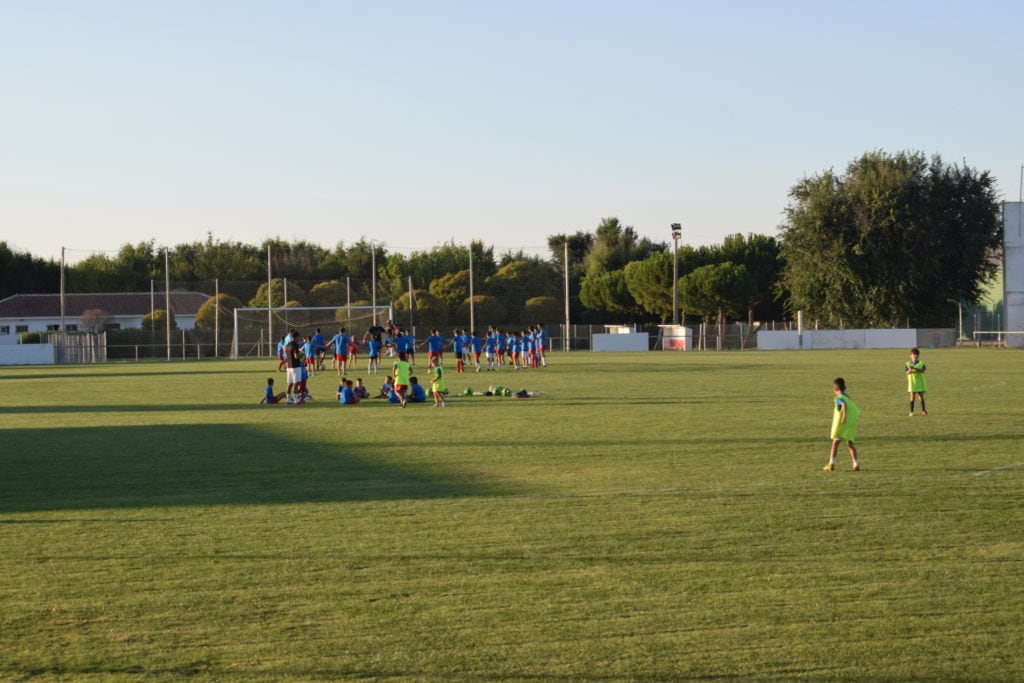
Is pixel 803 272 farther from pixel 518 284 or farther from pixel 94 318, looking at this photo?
pixel 94 318

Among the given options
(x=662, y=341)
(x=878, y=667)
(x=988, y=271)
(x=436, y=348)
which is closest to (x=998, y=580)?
(x=878, y=667)

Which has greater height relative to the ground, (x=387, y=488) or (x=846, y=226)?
(x=846, y=226)

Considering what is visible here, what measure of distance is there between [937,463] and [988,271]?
72836 millimetres

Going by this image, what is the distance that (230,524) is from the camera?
11.1 metres

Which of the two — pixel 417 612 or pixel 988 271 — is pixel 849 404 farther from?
pixel 988 271

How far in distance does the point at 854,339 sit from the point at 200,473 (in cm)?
6528

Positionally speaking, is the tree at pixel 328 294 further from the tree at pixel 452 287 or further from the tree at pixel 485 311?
the tree at pixel 485 311

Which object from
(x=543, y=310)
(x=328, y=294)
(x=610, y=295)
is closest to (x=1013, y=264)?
(x=543, y=310)

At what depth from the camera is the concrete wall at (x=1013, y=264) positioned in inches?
2778

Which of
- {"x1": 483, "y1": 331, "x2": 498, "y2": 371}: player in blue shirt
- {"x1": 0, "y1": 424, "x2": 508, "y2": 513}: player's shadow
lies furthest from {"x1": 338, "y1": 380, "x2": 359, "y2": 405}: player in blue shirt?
{"x1": 483, "y1": 331, "x2": 498, "y2": 371}: player in blue shirt

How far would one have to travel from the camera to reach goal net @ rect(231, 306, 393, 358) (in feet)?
221

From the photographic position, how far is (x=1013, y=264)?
70.8 meters

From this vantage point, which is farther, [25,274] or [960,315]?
[25,274]

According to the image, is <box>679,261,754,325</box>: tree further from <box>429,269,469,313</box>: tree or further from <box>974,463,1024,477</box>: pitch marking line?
<box>974,463,1024,477</box>: pitch marking line
